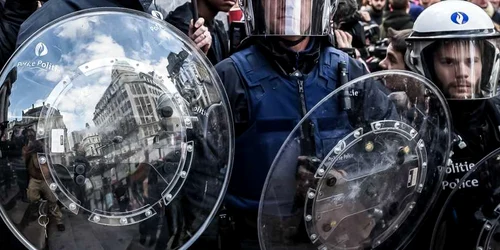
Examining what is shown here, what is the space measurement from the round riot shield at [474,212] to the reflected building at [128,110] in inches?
48.7

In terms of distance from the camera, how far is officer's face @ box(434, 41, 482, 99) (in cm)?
381

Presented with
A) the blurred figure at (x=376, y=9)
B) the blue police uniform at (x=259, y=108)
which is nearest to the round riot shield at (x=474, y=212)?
the blue police uniform at (x=259, y=108)

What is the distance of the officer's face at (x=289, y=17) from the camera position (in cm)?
336

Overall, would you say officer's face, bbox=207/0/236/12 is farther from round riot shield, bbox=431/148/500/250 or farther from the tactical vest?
round riot shield, bbox=431/148/500/250

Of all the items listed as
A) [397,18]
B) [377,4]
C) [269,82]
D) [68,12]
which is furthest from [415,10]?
[68,12]

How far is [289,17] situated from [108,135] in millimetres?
952

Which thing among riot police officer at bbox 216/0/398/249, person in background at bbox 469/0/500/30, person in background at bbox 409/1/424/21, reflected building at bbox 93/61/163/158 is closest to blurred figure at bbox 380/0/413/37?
person in background at bbox 409/1/424/21

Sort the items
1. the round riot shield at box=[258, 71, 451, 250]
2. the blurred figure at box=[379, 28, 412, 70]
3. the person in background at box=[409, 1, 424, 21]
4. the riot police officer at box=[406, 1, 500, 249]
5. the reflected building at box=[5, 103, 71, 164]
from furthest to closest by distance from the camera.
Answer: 1. the person in background at box=[409, 1, 424, 21]
2. the blurred figure at box=[379, 28, 412, 70]
3. the riot police officer at box=[406, 1, 500, 249]
4. the round riot shield at box=[258, 71, 451, 250]
5. the reflected building at box=[5, 103, 71, 164]

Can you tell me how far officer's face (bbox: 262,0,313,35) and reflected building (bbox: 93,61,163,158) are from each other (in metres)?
0.67


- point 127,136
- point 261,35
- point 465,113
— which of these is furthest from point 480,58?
point 127,136

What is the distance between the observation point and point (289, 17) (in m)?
3.38

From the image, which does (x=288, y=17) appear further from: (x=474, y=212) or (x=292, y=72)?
(x=474, y=212)

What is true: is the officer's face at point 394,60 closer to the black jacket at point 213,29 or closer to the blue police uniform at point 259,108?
the black jacket at point 213,29

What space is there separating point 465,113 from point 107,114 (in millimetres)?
1769
